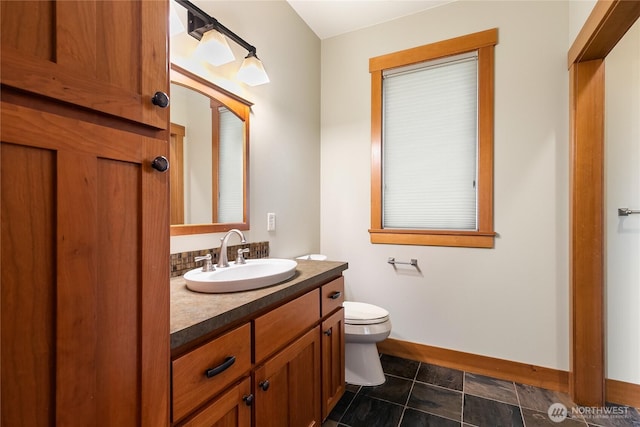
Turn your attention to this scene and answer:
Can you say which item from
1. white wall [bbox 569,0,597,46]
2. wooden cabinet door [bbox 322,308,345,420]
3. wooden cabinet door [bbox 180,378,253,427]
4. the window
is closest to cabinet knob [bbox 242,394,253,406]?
wooden cabinet door [bbox 180,378,253,427]

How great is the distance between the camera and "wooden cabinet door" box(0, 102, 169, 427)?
1.50 feet

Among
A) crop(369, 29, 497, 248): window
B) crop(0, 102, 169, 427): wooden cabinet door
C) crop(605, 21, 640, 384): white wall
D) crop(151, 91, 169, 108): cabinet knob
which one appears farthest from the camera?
crop(369, 29, 497, 248): window

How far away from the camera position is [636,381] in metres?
1.73

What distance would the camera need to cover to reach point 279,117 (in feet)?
6.79

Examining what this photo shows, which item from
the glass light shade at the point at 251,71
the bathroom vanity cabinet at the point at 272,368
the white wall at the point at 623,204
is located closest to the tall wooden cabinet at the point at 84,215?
the bathroom vanity cabinet at the point at 272,368

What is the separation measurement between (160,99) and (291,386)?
116cm

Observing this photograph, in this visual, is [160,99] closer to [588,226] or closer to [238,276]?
[238,276]

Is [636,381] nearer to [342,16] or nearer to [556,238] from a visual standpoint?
[556,238]

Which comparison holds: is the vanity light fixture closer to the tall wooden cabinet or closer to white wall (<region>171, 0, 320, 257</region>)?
white wall (<region>171, 0, 320, 257</region>)

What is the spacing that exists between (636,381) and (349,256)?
189cm

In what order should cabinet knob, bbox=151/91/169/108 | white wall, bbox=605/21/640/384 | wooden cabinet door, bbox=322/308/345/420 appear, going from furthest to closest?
white wall, bbox=605/21/640/384 → wooden cabinet door, bbox=322/308/345/420 → cabinet knob, bbox=151/91/169/108

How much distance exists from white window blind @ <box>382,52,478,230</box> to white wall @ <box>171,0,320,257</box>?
0.62 meters

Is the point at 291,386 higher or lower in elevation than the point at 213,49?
lower

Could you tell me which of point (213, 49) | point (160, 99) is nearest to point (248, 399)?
point (160, 99)
